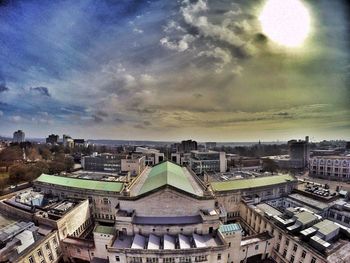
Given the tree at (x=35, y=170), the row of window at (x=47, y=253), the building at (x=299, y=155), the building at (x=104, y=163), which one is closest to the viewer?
the row of window at (x=47, y=253)

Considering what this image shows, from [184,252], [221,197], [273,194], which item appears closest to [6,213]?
[184,252]

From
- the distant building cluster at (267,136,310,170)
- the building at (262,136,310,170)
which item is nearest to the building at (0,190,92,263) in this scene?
the building at (262,136,310,170)

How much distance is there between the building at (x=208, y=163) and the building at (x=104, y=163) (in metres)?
21.9

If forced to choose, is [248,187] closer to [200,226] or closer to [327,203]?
[327,203]

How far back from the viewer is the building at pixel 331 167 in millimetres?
45469

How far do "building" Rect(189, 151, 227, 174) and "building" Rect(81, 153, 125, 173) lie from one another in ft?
72.0

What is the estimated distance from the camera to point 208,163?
165 feet

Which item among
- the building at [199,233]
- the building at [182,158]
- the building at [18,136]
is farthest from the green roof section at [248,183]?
the building at [18,136]

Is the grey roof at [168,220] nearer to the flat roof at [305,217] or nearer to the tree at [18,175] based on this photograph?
the flat roof at [305,217]

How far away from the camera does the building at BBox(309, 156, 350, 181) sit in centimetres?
4547

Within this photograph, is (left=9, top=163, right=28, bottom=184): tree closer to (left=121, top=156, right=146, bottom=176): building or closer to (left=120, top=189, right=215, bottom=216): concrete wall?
(left=121, top=156, right=146, bottom=176): building

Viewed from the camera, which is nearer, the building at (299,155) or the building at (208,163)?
the building at (208,163)

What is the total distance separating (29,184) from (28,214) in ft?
74.7

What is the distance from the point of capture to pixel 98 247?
19.8 metres
